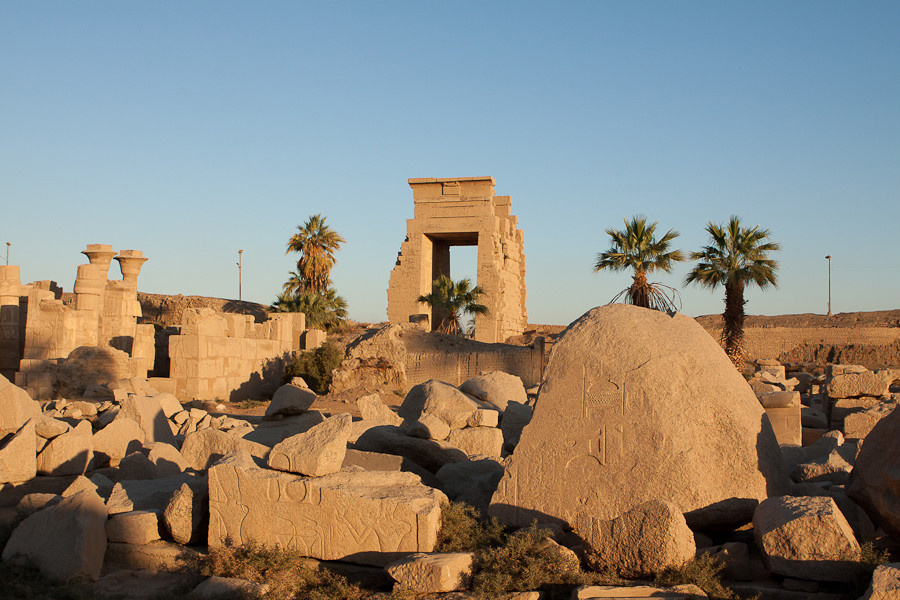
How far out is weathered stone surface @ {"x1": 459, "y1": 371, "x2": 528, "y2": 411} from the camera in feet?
34.5

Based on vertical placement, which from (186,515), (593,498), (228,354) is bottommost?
(186,515)

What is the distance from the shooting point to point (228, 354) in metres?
17.8

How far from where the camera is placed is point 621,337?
5.11 m

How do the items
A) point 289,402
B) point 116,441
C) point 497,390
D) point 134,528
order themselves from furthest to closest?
1. point 289,402
2. point 497,390
3. point 116,441
4. point 134,528

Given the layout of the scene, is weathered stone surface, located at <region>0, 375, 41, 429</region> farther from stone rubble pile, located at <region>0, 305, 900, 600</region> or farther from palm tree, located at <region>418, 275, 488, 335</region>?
palm tree, located at <region>418, 275, 488, 335</region>

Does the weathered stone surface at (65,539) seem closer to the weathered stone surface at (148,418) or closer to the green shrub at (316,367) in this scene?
the weathered stone surface at (148,418)

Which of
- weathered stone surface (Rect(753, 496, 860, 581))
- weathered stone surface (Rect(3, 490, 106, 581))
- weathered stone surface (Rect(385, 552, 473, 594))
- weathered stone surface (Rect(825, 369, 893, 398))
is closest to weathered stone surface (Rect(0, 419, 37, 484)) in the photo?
weathered stone surface (Rect(3, 490, 106, 581))

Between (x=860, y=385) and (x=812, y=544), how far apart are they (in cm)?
686

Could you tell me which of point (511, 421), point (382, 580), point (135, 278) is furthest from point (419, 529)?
point (135, 278)

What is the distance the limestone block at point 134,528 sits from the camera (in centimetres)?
525

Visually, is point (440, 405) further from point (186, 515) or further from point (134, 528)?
point (134, 528)

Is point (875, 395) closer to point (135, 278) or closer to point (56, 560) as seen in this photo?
point (56, 560)

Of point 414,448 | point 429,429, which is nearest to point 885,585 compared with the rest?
point 414,448

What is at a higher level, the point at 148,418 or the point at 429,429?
the point at 429,429
